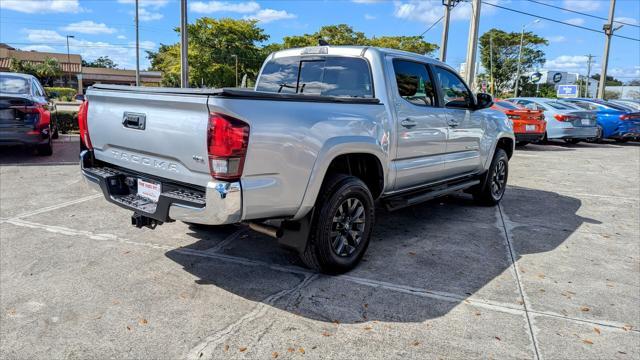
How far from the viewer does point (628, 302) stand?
3.65 metres

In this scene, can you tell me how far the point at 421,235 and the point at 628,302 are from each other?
6.61ft

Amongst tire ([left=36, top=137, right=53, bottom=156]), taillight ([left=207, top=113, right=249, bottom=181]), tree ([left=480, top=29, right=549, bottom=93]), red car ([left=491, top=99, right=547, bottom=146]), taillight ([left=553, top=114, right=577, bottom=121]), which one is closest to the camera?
taillight ([left=207, top=113, right=249, bottom=181])

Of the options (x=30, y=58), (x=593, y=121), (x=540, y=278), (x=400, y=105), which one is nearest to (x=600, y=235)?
(x=540, y=278)

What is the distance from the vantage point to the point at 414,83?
4734mm

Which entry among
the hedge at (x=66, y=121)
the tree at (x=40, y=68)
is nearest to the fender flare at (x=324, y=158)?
the hedge at (x=66, y=121)

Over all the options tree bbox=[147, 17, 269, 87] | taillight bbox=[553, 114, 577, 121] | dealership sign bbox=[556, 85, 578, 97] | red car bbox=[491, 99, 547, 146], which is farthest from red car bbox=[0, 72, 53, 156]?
dealership sign bbox=[556, 85, 578, 97]

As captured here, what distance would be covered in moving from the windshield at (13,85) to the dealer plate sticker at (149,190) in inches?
274

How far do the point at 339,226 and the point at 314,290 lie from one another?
58 centimetres

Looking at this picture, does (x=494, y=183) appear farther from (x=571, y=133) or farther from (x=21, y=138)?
(x=571, y=133)

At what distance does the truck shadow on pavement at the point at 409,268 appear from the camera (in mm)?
3408

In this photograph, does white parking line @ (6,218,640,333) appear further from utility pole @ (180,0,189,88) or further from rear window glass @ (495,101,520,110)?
utility pole @ (180,0,189,88)

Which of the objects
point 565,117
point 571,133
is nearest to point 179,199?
point 565,117

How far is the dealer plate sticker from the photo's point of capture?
132 inches

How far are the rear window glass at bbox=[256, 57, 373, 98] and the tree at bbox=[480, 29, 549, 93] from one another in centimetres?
5480
